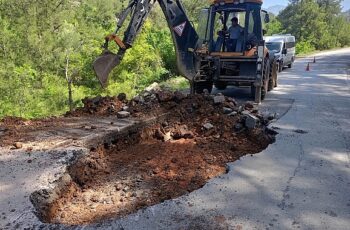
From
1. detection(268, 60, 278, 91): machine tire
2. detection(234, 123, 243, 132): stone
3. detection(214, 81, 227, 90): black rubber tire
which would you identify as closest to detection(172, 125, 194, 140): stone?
detection(234, 123, 243, 132): stone

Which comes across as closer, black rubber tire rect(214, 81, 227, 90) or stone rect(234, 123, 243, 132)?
stone rect(234, 123, 243, 132)

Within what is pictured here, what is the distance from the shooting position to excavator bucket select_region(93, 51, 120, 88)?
7727 millimetres

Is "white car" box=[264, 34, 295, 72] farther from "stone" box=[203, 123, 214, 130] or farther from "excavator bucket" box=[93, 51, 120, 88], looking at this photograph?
"excavator bucket" box=[93, 51, 120, 88]

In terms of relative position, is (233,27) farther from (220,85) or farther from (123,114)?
(123,114)

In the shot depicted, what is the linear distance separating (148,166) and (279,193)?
2.16 m

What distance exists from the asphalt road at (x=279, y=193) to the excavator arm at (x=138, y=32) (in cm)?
273

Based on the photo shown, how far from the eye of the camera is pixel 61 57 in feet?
93.6

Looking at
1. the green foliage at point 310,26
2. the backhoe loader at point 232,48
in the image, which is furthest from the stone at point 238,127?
the green foliage at point 310,26

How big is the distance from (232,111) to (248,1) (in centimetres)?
438

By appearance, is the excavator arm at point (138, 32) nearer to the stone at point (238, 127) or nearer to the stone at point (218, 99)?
the stone at point (218, 99)

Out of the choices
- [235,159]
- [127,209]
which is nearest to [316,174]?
[235,159]

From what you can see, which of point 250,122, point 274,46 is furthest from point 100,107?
point 274,46

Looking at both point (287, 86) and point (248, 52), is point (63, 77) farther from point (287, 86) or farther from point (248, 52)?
point (248, 52)

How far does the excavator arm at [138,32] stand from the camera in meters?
7.74
